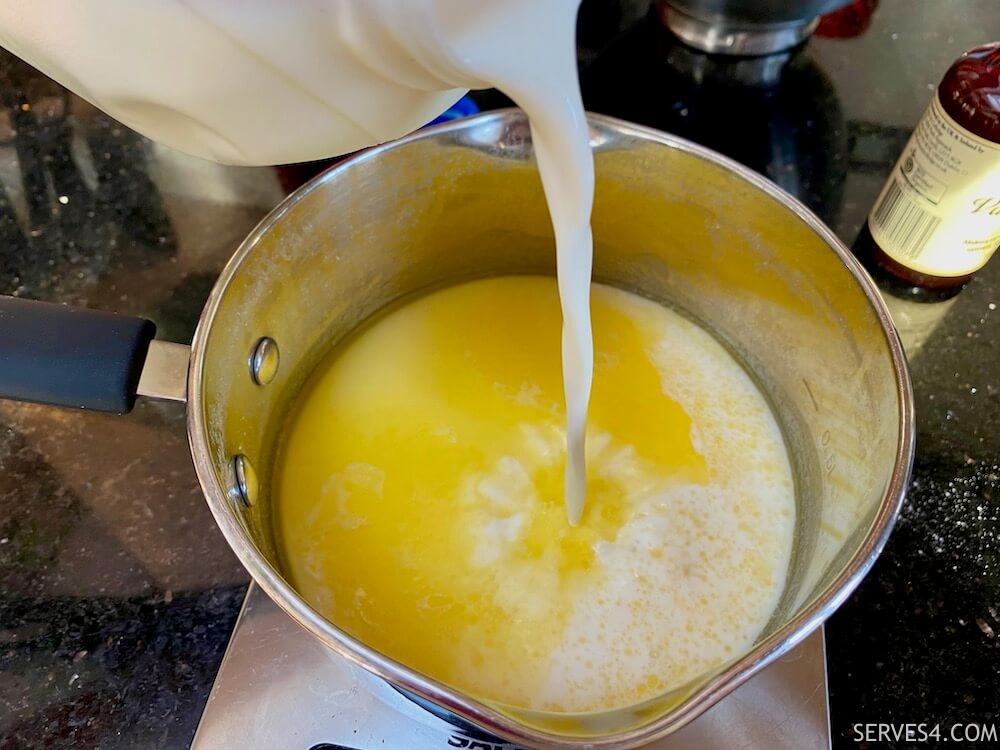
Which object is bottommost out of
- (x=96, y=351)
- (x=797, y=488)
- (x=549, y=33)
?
(x=797, y=488)

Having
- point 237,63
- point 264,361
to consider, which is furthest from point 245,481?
point 237,63

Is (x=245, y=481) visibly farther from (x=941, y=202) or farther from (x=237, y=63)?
(x=941, y=202)

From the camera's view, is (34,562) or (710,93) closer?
(34,562)

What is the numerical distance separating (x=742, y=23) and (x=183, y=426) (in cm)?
81

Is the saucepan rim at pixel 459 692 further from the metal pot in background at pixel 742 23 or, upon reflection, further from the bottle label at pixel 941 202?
the metal pot in background at pixel 742 23

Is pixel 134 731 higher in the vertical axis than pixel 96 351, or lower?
lower

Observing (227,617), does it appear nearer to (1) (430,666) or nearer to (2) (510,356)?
(1) (430,666)

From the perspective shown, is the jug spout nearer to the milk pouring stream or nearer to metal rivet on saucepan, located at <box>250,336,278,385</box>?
the milk pouring stream

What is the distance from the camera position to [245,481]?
0.72 metres

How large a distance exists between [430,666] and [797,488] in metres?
0.41

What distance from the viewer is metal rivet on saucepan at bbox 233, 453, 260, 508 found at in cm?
68

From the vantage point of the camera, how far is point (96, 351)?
1.98 feet

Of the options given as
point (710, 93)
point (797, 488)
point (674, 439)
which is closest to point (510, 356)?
point (674, 439)

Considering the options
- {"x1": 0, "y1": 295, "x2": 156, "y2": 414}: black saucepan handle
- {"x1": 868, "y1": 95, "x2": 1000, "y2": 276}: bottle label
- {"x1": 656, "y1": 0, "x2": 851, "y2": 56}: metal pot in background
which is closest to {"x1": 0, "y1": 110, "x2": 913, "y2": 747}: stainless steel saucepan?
{"x1": 0, "y1": 295, "x2": 156, "y2": 414}: black saucepan handle
